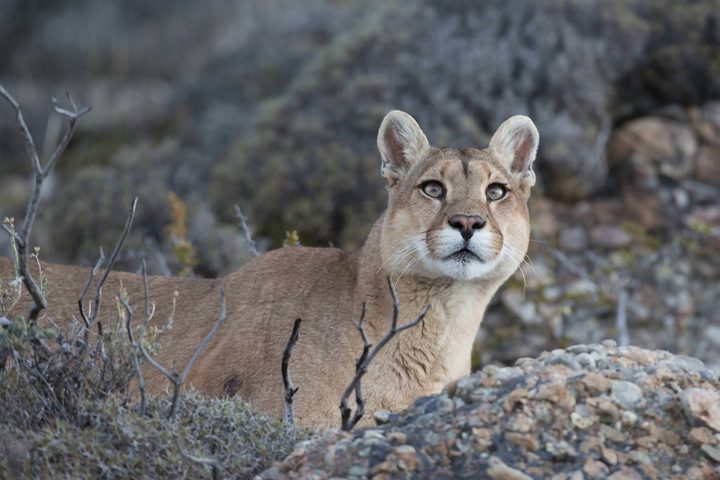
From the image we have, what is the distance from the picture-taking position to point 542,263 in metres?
11.2

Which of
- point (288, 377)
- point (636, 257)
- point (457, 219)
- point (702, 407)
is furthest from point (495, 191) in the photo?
point (636, 257)

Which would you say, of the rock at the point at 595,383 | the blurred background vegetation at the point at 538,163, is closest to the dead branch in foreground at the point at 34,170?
the rock at the point at 595,383

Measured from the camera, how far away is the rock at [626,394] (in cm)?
424

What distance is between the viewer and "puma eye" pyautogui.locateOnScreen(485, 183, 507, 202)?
6.33m

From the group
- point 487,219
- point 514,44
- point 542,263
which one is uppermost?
point 514,44

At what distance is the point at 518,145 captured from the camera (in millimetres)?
6938

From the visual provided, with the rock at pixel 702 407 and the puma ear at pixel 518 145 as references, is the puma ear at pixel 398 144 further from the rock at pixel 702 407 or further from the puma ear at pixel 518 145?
the rock at pixel 702 407

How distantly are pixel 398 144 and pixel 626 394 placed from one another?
3.02 m

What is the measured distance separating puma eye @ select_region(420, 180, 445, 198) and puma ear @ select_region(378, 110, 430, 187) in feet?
1.63

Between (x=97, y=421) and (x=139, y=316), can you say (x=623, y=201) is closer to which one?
(x=139, y=316)

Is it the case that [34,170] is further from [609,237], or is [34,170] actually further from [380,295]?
[609,237]

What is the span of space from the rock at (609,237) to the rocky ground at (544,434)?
7108 mm

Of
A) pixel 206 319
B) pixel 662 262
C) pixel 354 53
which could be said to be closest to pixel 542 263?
pixel 662 262

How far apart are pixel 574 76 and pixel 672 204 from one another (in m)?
2.03
